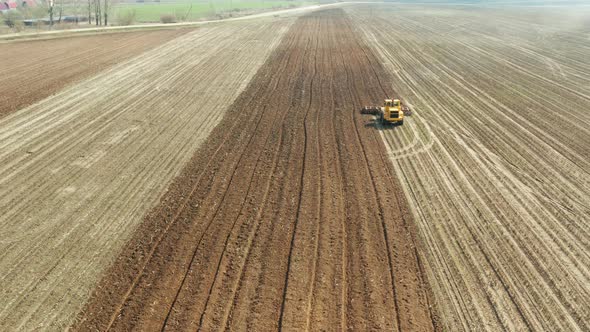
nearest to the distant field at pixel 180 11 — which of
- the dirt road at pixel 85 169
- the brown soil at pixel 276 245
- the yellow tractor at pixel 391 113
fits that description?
the dirt road at pixel 85 169

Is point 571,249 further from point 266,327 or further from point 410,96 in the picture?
point 410,96

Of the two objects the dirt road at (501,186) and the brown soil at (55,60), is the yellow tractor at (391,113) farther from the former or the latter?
the brown soil at (55,60)

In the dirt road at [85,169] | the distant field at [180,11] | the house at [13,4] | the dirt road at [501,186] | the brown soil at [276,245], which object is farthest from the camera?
the house at [13,4]

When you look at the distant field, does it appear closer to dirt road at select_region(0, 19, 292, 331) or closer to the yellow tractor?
dirt road at select_region(0, 19, 292, 331)

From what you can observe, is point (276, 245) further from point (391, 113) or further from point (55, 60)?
point (55, 60)

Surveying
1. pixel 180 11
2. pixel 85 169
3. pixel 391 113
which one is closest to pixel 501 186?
pixel 391 113
